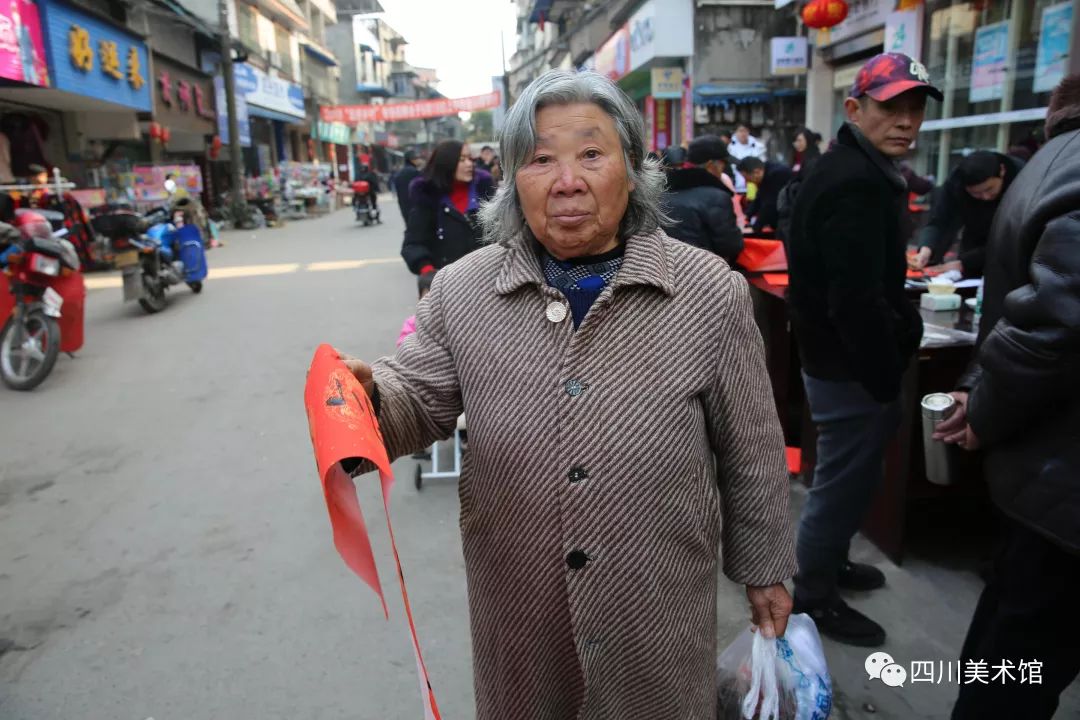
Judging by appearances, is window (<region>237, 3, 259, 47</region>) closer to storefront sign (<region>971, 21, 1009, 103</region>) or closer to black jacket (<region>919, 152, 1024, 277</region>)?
storefront sign (<region>971, 21, 1009, 103</region>)

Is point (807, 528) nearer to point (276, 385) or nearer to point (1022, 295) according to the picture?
point (1022, 295)

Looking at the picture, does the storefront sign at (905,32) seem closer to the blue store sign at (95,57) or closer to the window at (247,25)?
the blue store sign at (95,57)

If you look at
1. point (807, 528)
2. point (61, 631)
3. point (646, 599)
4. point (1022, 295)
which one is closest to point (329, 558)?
point (61, 631)

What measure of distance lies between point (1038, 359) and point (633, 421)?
83 centimetres

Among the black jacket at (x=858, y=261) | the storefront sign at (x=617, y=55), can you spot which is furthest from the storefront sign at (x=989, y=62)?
the storefront sign at (x=617, y=55)

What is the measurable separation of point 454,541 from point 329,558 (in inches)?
21.9

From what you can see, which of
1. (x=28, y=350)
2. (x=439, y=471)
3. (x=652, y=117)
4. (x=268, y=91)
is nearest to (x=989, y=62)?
(x=439, y=471)

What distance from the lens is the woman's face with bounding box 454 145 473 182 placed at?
5180 millimetres

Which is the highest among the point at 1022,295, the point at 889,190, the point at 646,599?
the point at 889,190

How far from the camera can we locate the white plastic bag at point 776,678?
1.74 metres

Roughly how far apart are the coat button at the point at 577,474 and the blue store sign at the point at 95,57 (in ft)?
43.7

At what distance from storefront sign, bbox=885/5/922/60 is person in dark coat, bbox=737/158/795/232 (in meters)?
2.49

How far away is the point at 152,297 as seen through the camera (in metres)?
9.13

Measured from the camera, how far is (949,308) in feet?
12.1
